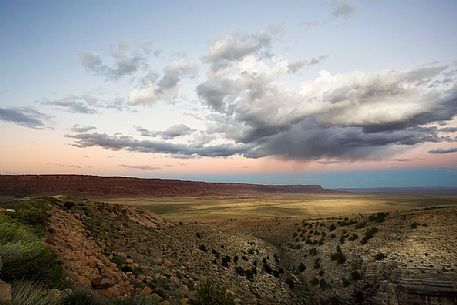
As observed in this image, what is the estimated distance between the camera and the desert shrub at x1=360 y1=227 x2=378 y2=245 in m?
24.5

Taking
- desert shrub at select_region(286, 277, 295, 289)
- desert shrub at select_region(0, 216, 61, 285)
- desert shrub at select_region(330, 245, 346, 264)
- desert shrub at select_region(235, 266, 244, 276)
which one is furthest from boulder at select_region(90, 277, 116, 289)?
desert shrub at select_region(330, 245, 346, 264)

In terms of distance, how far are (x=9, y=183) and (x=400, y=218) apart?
134m

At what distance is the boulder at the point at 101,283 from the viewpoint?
38.5ft

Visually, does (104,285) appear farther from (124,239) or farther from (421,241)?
(421,241)

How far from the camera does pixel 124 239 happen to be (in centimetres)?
2191

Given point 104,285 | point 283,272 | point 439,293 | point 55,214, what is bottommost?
point 283,272

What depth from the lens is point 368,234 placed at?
25266 mm

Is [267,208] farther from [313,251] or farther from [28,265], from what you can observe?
[28,265]

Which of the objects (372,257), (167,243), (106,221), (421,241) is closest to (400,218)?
(421,241)

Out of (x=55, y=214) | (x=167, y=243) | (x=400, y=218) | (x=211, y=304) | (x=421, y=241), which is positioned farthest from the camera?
(x=400, y=218)

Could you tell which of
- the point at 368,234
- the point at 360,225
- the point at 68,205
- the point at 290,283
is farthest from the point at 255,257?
the point at 68,205

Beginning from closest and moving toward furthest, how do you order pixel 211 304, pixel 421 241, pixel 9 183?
1. pixel 211 304
2. pixel 421 241
3. pixel 9 183

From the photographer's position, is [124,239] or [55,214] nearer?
[55,214]

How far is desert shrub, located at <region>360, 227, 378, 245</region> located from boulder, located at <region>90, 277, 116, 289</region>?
63.8 ft
